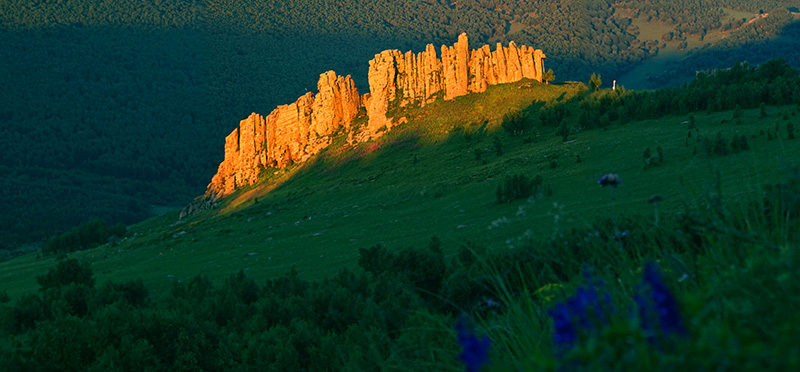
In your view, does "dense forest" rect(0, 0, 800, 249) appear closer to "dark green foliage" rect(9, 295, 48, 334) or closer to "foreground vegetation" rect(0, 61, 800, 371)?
"foreground vegetation" rect(0, 61, 800, 371)

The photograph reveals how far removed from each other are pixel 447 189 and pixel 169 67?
393 feet

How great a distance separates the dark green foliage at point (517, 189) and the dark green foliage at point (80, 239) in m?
28.4

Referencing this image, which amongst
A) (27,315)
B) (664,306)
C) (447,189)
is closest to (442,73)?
(447,189)

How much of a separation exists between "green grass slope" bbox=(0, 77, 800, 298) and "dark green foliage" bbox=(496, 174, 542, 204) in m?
0.50

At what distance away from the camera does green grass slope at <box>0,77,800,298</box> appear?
19.9 meters

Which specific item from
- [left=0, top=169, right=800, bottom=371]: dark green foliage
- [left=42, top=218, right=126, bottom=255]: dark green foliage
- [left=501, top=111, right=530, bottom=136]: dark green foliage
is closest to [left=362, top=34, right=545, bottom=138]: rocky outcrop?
[left=501, top=111, right=530, bottom=136]: dark green foliage

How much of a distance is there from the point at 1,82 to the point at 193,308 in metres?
127

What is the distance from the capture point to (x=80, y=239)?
4488cm

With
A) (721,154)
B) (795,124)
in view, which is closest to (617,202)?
(721,154)

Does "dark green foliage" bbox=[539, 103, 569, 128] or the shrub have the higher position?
"dark green foliage" bbox=[539, 103, 569, 128]

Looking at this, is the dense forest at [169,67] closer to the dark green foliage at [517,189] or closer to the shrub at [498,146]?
the shrub at [498,146]

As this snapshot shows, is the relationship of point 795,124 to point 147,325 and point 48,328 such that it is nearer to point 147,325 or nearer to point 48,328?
point 147,325

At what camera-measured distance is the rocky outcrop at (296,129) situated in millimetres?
52812

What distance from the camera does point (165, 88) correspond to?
13338 cm
